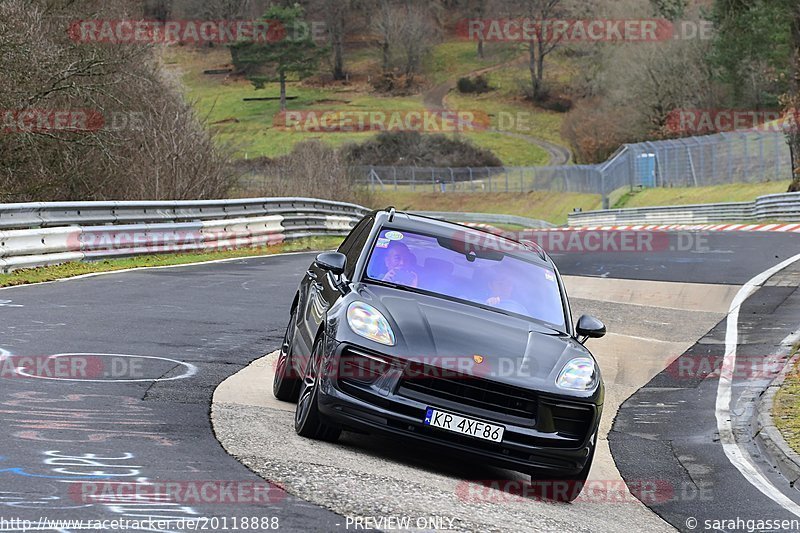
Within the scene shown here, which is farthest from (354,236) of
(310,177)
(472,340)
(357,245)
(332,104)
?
(332,104)

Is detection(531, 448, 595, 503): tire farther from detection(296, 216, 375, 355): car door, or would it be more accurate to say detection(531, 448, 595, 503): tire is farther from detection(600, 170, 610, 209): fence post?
detection(600, 170, 610, 209): fence post

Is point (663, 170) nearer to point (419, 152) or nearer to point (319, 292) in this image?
point (419, 152)

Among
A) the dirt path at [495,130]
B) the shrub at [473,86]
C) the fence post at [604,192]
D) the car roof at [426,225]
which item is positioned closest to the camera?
the car roof at [426,225]

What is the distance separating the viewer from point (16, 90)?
84.8 feet

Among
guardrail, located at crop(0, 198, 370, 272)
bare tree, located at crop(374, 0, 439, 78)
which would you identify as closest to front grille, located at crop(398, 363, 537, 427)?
guardrail, located at crop(0, 198, 370, 272)

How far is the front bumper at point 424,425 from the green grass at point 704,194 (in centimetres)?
4860

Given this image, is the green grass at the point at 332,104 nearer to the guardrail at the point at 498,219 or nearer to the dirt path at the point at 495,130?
the dirt path at the point at 495,130

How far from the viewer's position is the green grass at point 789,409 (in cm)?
1010

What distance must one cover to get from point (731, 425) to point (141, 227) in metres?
14.4

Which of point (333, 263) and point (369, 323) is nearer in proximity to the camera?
point (369, 323)

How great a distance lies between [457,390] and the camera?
7535 mm

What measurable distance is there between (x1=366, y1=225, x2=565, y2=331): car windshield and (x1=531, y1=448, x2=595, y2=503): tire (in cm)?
119

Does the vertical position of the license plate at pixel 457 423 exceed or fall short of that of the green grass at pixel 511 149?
it exceeds it

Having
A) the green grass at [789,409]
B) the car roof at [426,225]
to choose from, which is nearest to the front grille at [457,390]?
the car roof at [426,225]
